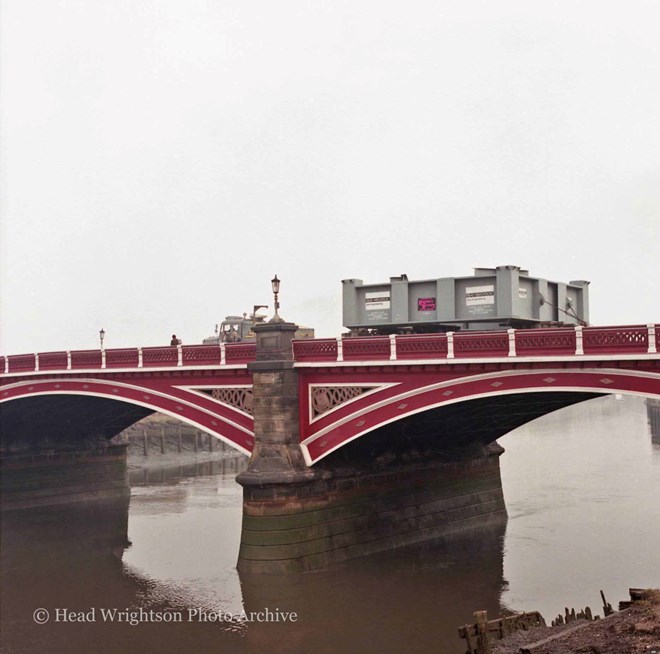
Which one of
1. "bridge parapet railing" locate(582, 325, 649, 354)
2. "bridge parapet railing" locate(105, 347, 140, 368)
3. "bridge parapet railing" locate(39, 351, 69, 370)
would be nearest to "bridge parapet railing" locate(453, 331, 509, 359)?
"bridge parapet railing" locate(582, 325, 649, 354)

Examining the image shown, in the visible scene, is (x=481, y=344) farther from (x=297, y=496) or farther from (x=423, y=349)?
(x=297, y=496)

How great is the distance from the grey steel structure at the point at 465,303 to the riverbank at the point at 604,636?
1339cm

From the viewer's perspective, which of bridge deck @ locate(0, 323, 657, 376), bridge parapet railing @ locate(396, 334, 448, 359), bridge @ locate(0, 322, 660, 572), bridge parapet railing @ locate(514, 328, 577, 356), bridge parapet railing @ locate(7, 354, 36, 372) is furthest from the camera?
bridge parapet railing @ locate(7, 354, 36, 372)

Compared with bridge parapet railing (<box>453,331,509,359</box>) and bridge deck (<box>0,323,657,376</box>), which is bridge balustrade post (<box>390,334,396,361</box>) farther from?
bridge parapet railing (<box>453,331,509,359</box>)

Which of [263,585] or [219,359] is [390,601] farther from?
[219,359]

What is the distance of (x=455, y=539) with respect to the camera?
1496 inches

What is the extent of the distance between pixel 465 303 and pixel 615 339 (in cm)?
748

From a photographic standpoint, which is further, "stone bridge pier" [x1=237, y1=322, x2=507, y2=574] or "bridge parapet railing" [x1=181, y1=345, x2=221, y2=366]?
"bridge parapet railing" [x1=181, y1=345, x2=221, y2=366]

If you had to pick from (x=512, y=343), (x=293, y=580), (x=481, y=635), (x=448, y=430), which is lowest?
(x=293, y=580)

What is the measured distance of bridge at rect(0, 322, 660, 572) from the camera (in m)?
26.7

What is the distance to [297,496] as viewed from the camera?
3170 cm

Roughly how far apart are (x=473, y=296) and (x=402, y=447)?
7679 millimetres

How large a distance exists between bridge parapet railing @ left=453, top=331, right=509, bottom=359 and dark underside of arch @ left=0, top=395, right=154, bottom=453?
2324 centimetres

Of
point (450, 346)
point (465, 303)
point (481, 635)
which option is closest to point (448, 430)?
point (465, 303)
